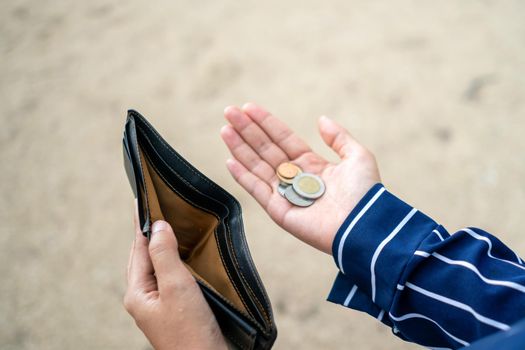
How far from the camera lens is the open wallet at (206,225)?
1.03m

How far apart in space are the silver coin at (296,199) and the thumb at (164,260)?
444 mm

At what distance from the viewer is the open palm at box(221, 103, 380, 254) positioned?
133 centimetres

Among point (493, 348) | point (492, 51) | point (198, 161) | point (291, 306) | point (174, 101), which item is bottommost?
point (493, 348)

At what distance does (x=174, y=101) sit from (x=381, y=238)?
1.42 meters

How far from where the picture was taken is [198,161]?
2080 mm

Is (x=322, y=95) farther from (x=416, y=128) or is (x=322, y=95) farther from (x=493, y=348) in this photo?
(x=493, y=348)

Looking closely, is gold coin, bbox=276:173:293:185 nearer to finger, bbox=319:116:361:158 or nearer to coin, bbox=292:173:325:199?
coin, bbox=292:173:325:199

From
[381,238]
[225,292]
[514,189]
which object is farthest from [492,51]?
[225,292]

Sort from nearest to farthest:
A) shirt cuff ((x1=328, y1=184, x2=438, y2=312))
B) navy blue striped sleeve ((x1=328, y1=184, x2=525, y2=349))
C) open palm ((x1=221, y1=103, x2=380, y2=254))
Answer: navy blue striped sleeve ((x1=328, y1=184, x2=525, y2=349)), shirt cuff ((x1=328, y1=184, x2=438, y2=312)), open palm ((x1=221, y1=103, x2=380, y2=254))

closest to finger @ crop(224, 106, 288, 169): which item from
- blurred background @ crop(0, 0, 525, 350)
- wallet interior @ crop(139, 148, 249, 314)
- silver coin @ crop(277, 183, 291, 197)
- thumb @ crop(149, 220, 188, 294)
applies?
silver coin @ crop(277, 183, 291, 197)

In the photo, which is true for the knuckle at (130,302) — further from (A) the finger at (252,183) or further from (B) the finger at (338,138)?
(B) the finger at (338,138)

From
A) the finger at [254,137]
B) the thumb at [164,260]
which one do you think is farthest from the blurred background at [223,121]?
the thumb at [164,260]

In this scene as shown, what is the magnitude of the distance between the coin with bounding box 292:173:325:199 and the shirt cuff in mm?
168

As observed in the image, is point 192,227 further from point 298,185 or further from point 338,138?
point 338,138
